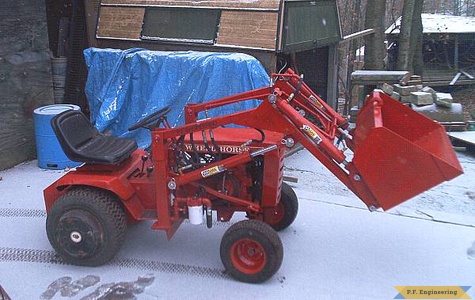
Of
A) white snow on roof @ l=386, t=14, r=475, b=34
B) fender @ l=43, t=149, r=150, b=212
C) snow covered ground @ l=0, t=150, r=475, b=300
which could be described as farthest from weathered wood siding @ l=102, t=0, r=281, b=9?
white snow on roof @ l=386, t=14, r=475, b=34

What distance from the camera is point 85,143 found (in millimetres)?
3570

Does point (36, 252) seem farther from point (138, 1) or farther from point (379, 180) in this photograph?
point (138, 1)

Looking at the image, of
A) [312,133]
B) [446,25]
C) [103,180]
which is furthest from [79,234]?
[446,25]

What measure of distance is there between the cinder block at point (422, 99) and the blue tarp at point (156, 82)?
3.43 m

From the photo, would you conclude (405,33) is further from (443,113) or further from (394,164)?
(394,164)

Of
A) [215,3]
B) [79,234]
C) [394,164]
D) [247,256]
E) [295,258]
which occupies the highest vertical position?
[215,3]

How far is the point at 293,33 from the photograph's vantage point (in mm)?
5922

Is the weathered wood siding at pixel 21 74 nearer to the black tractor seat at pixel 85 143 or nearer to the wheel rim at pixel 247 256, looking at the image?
the black tractor seat at pixel 85 143

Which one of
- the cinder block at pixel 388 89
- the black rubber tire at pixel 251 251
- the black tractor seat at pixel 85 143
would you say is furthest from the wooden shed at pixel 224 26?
the black rubber tire at pixel 251 251

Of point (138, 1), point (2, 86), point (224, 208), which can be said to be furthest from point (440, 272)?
point (138, 1)

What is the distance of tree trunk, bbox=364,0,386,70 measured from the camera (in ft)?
34.0

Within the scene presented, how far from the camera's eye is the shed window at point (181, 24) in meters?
6.14

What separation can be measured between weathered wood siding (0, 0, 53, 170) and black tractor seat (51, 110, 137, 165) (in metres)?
2.24

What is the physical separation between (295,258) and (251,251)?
1.63 ft
